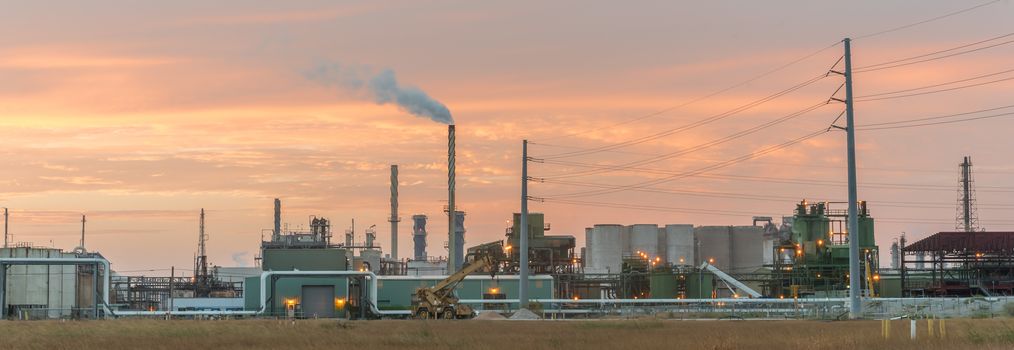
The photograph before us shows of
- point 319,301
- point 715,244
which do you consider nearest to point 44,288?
point 319,301

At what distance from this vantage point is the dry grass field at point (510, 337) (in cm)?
4144

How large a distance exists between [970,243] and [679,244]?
3443 centimetres

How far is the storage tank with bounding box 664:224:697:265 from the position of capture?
14338 centimetres

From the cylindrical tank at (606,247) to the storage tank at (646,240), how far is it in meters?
1.53

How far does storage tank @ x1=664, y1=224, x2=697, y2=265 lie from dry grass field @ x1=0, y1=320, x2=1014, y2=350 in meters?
84.3

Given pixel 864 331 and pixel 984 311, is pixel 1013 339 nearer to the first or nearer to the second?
pixel 864 331

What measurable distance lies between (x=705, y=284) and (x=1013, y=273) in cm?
2765

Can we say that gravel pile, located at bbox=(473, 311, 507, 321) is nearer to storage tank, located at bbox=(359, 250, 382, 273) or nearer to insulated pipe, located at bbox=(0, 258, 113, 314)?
insulated pipe, located at bbox=(0, 258, 113, 314)

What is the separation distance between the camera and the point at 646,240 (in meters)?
144

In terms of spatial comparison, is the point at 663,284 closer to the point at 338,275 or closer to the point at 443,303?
the point at 338,275

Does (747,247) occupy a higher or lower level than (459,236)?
lower

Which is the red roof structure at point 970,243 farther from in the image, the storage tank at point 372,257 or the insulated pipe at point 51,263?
the insulated pipe at point 51,263

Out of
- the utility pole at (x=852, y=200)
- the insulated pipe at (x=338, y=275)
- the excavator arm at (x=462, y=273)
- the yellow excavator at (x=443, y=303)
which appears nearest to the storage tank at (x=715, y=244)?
the insulated pipe at (x=338, y=275)

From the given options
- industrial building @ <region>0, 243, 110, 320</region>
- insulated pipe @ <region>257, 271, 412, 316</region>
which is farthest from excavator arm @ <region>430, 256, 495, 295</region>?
industrial building @ <region>0, 243, 110, 320</region>
